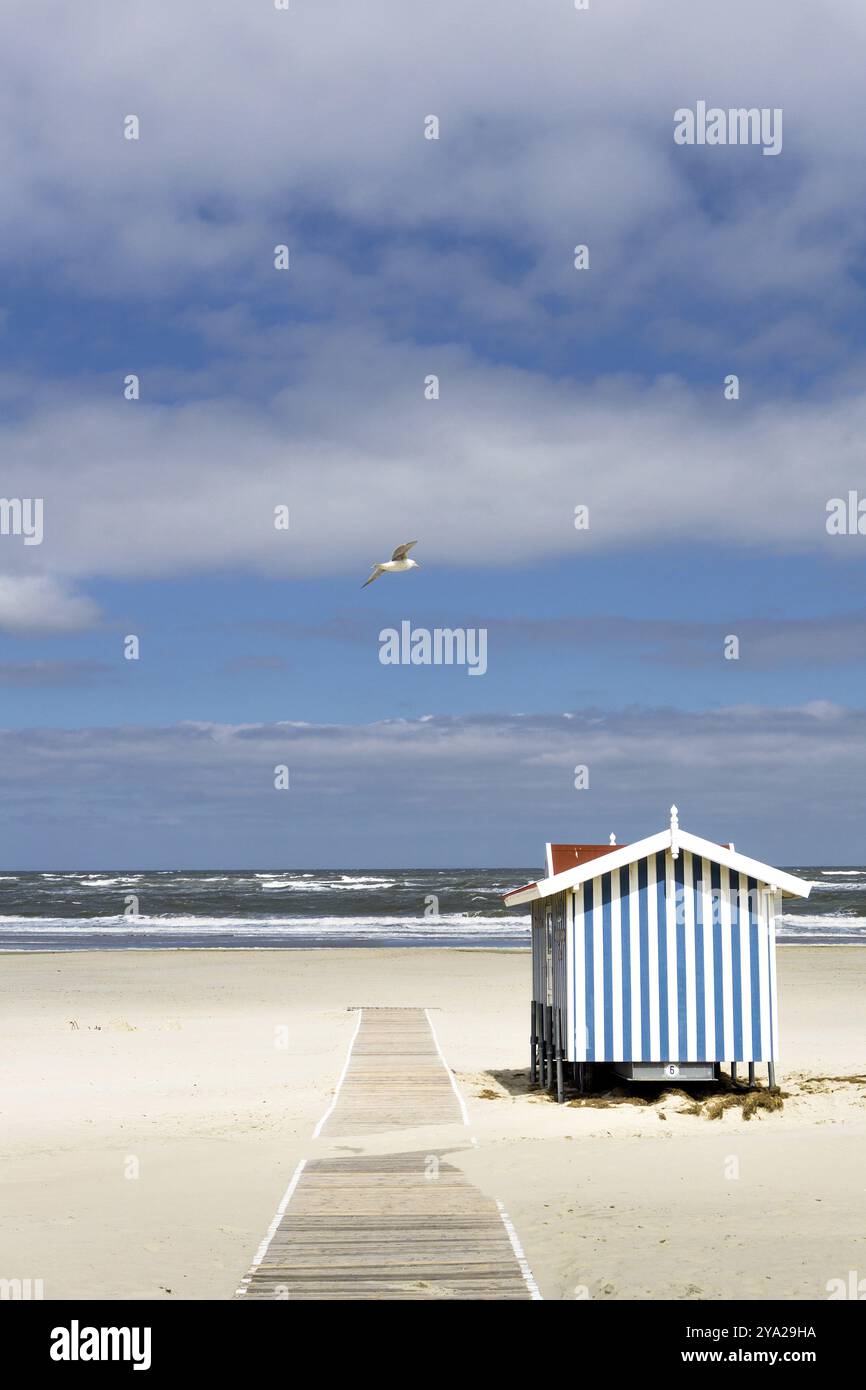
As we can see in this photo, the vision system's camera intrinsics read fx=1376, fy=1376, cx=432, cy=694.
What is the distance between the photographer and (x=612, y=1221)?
8.63 m

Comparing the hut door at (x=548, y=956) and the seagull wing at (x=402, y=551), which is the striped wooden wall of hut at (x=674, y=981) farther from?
the seagull wing at (x=402, y=551)

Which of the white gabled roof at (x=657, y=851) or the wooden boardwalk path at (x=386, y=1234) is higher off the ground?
the white gabled roof at (x=657, y=851)

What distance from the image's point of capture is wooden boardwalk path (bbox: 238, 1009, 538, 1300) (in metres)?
6.99

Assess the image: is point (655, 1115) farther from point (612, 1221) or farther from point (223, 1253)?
point (223, 1253)

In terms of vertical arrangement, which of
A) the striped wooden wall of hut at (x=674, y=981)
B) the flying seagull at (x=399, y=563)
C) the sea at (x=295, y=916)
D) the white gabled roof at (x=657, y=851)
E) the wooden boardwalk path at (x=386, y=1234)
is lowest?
the sea at (x=295, y=916)

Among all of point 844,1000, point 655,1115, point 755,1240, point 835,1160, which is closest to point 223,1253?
point 755,1240

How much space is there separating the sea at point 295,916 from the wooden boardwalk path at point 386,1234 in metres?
31.9

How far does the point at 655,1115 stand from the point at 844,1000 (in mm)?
13937

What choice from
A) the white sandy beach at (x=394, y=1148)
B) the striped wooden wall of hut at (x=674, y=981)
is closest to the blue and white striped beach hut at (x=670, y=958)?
the striped wooden wall of hut at (x=674, y=981)

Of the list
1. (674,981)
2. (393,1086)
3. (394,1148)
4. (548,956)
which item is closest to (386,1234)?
(394,1148)

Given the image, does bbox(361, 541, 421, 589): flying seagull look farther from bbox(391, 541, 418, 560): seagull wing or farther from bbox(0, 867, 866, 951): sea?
bbox(0, 867, 866, 951): sea

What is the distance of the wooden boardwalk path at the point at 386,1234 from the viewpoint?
699cm

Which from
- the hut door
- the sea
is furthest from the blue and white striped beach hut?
the sea

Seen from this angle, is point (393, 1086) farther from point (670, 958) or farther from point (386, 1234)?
point (386, 1234)
